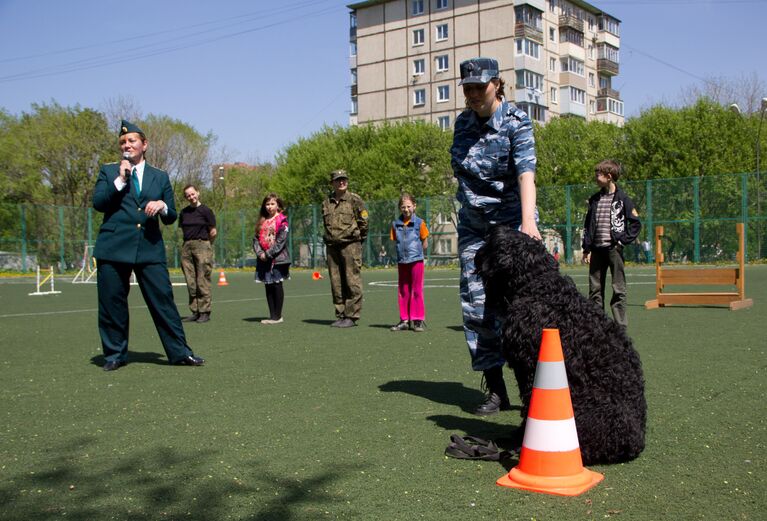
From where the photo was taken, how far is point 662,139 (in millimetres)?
40812

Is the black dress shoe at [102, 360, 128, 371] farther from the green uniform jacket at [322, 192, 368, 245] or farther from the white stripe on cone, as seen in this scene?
the white stripe on cone

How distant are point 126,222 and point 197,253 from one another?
482cm

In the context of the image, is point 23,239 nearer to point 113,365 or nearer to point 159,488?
point 113,365

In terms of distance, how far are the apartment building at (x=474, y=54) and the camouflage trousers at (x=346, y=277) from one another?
175 feet

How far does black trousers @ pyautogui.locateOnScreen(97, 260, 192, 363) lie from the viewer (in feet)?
23.9

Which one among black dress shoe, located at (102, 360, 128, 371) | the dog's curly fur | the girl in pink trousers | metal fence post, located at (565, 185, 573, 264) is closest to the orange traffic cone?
the dog's curly fur

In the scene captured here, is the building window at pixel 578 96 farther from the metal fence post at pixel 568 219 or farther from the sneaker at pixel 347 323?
the sneaker at pixel 347 323

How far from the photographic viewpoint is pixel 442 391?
233 inches

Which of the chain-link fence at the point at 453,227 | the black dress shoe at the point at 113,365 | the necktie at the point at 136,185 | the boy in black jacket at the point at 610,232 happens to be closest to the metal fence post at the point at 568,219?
the chain-link fence at the point at 453,227

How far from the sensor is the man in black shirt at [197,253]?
39.2ft

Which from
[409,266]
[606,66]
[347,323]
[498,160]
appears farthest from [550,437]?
[606,66]

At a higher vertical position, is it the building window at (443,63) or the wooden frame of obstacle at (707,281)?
the building window at (443,63)

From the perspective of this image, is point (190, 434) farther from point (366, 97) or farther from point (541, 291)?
point (366, 97)

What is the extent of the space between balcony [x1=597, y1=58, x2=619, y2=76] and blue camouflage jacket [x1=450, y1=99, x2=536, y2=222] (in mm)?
76373
